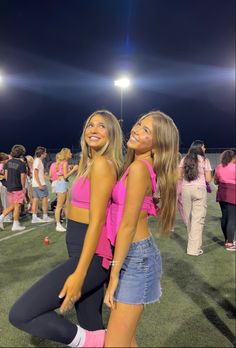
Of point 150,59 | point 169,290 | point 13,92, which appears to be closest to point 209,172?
point 169,290

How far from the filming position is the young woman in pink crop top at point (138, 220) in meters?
2.10

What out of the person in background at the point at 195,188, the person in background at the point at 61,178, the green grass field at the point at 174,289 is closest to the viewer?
the green grass field at the point at 174,289

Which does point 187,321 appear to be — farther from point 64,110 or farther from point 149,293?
point 64,110

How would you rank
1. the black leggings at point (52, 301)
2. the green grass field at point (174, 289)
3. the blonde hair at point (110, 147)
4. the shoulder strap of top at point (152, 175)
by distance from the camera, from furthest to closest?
the green grass field at point (174, 289) → the blonde hair at point (110, 147) → the shoulder strap of top at point (152, 175) → the black leggings at point (52, 301)

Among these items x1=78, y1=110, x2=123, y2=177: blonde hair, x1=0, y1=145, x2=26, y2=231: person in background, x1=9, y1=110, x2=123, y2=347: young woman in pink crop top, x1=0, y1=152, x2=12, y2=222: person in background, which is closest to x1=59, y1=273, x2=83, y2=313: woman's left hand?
x1=9, y1=110, x2=123, y2=347: young woman in pink crop top

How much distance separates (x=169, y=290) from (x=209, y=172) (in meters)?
2.48

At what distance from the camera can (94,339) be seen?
2.27 m

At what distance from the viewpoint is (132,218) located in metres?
2.09

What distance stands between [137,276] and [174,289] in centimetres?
290

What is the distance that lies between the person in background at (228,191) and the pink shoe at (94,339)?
4944 millimetres

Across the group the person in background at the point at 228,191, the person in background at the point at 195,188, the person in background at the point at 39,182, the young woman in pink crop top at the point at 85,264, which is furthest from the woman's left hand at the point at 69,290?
the person in background at the point at 39,182

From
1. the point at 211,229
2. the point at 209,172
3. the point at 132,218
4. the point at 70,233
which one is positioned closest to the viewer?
the point at 132,218

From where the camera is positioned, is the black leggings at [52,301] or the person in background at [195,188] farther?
the person in background at [195,188]

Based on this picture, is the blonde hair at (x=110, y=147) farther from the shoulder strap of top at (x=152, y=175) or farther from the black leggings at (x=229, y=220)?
the black leggings at (x=229, y=220)
